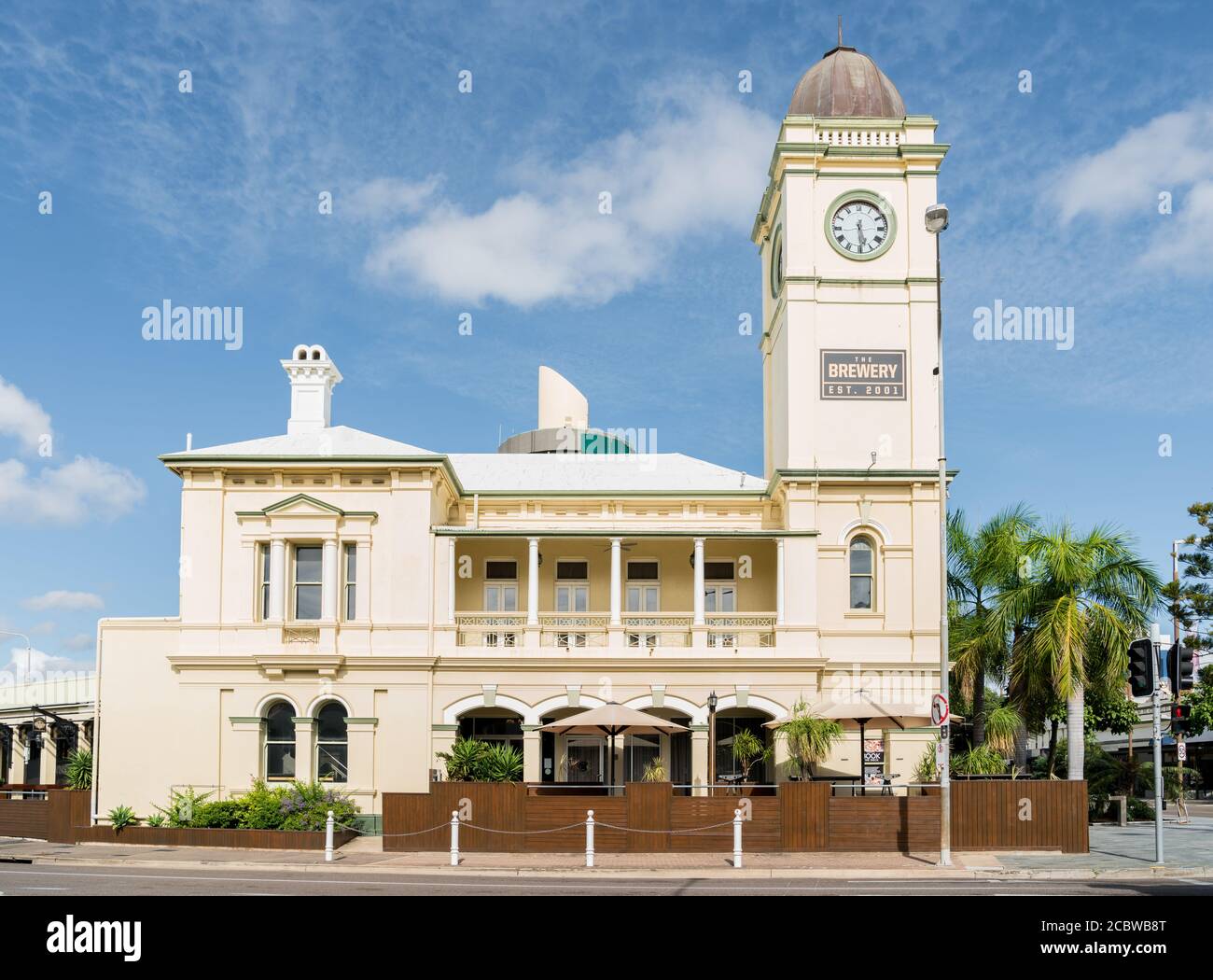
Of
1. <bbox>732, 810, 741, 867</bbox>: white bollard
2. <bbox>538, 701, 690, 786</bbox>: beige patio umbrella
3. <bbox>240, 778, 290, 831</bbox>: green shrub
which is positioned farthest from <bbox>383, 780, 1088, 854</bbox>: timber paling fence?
<bbox>240, 778, 290, 831</bbox>: green shrub

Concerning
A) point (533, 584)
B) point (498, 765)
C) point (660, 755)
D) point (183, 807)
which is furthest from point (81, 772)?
point (660, 755)

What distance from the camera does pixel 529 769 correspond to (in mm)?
31203

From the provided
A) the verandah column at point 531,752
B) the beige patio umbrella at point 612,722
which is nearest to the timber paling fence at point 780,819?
the beige patio umbrella at point 612,722

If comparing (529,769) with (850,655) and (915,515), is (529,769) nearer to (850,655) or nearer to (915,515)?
(850,655)

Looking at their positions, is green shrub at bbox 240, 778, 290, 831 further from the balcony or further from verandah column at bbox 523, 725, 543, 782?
the balcony

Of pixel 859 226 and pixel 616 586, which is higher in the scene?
pixel 859 226

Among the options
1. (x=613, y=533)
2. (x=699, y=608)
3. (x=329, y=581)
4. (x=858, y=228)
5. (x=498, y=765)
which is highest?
(x=858, y=228)

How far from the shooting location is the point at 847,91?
114 ft

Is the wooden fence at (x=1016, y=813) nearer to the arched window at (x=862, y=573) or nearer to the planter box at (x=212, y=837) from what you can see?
the arched window at (x=862, y=573)

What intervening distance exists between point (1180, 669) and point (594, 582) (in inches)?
644

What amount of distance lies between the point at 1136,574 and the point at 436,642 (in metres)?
17.3

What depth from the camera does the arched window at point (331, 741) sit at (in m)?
31.2

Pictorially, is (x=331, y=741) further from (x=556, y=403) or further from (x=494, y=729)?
(x=556, y=403)
